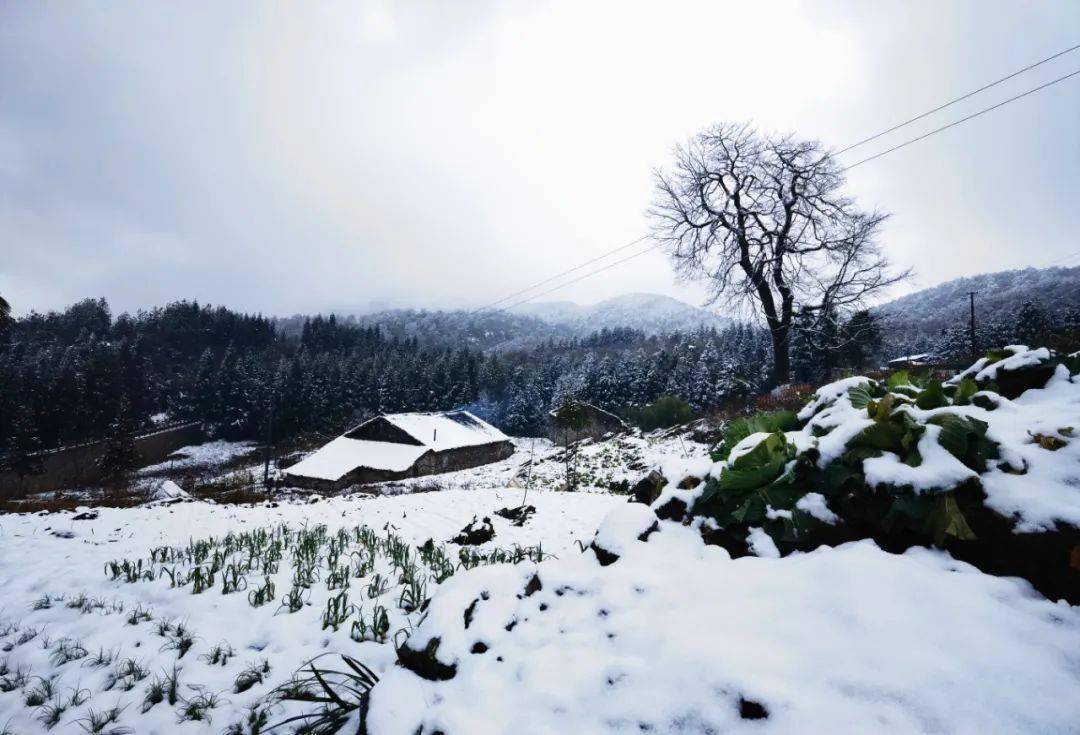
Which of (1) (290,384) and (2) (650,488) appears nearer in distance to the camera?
(2) (650,488)

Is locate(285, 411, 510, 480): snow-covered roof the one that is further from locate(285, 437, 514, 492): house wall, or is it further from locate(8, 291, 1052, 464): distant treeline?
locate(8, 291, 1052, 464): distant treeline

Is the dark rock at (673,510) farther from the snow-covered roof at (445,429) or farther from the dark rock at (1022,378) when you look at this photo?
the snow-covered roof at (445,429)

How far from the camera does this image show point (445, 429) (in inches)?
1617

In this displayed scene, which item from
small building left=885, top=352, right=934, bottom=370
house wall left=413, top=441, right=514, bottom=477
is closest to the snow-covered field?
small building left=885, top=352, right=934, bottom=370

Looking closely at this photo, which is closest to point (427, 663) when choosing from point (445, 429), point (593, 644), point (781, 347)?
point (593, 644)

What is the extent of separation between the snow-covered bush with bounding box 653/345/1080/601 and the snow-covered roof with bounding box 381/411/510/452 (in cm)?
3491

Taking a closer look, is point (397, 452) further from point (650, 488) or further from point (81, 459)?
point (81, 459)

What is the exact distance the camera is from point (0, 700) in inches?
112

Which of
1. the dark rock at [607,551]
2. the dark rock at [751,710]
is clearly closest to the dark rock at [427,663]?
the dark rock at [607,551]

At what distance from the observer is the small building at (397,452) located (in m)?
31.2

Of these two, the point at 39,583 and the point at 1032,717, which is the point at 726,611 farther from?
the point at 39,583

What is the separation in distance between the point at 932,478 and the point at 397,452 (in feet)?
118

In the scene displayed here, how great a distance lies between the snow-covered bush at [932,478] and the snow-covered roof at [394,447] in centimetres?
3221

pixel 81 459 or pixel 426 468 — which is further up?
pixel 81 459
